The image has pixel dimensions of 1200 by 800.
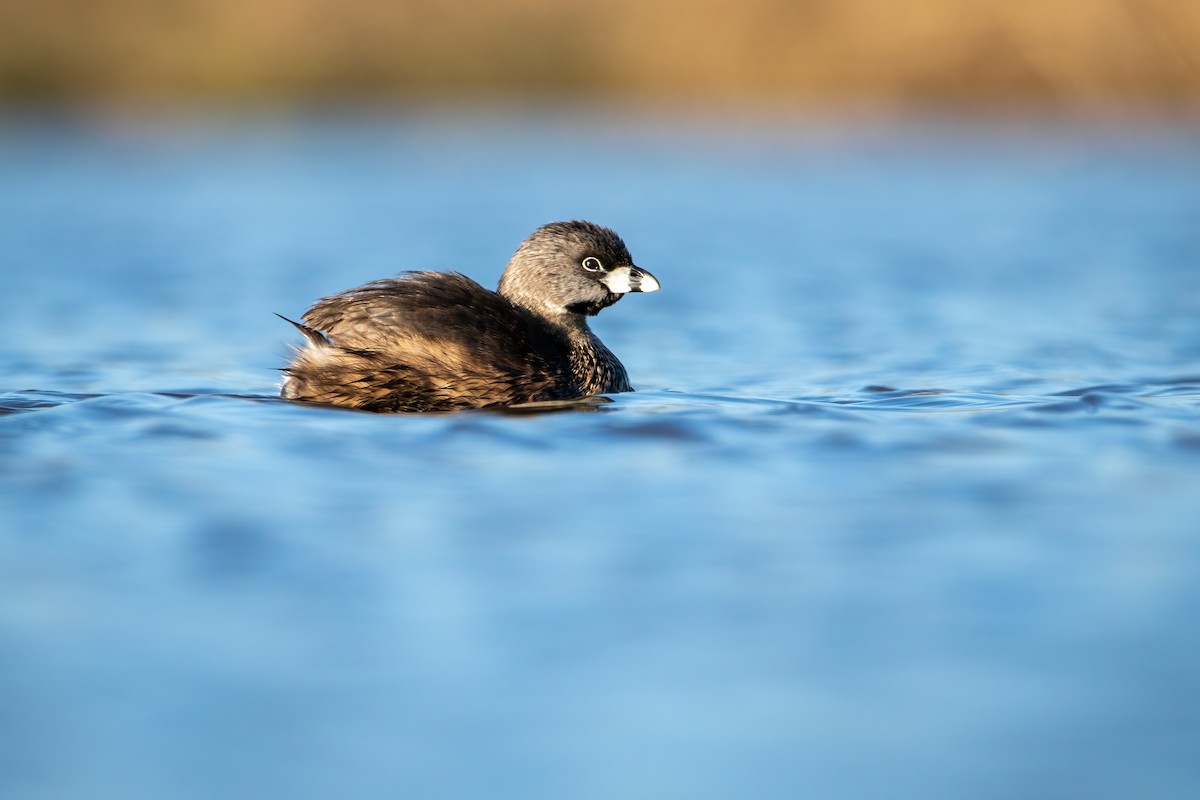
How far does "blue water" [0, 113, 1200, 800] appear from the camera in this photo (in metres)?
3.82

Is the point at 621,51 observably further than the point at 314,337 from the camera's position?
Yes

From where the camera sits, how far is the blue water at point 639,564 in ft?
12.5

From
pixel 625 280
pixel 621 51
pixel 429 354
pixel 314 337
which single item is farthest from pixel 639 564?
pixel 621 51

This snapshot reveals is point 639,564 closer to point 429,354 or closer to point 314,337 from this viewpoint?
point 429,354

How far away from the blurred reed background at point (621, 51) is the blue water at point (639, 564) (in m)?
17.0

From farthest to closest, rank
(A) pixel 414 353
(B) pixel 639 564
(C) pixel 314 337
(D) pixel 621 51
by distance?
(D) pixel 621 51 < (C) pixel 314 337 < (A) pixel 414 353 < (B) pixel 639 564

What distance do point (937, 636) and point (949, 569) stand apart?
1.98 ft

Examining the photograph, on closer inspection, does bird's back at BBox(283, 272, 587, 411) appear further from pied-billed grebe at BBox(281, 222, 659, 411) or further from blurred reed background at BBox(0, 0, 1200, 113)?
blurred reed background at BBox(0, 0, 1200, 113)

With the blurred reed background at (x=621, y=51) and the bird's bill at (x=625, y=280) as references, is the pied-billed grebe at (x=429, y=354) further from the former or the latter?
the blurred reed background at (x=621, y=51)

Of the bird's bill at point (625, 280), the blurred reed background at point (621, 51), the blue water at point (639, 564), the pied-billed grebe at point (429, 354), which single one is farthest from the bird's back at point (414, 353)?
the blurred reed background at point (621, 51)

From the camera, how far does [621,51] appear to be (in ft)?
107

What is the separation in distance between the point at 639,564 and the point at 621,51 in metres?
28.3

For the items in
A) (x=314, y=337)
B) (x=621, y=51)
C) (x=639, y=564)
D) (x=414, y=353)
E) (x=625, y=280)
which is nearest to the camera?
(x=639, y=564)

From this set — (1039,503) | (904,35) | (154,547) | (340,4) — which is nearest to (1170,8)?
(904,35)
